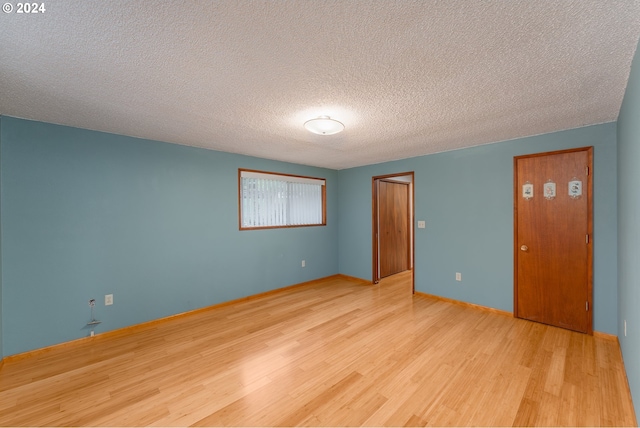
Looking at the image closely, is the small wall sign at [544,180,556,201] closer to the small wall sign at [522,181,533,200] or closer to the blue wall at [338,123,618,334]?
the small wall sign at [522,181,533,200]

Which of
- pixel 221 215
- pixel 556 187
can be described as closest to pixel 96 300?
pixel 221 215

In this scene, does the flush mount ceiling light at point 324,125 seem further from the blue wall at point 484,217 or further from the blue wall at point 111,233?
the blue wall at point 484,217

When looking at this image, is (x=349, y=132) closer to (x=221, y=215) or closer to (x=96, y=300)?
(x=221, y=215)

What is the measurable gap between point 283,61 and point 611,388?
3.30 m

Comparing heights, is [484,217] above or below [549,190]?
below

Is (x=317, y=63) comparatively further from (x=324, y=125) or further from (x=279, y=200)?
(x=279, y=200)

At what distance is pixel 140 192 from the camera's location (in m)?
3.10

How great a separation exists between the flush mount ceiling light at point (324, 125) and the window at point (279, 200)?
76.6 inches

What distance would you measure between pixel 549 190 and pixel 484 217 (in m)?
0.74

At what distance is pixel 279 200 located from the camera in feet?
14.8

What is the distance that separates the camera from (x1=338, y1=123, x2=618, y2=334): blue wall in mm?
2645

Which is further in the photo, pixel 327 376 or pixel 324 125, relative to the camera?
pixel 324 125

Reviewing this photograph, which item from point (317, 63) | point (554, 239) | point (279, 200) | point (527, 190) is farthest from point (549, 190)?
point (279, 200)

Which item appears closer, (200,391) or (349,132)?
(200,391)
